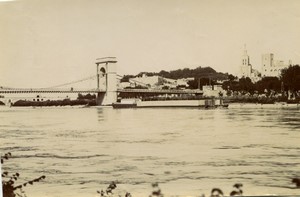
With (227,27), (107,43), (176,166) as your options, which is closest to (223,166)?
(176,166)

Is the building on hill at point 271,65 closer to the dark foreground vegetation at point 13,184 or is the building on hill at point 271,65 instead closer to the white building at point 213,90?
the white building at point 213,90

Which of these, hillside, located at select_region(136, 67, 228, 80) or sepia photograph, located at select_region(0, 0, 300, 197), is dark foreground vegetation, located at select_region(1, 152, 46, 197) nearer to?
sepia photograph, located at select_region(0, 0, 300, 197)

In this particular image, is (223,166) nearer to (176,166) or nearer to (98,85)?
(176,166)

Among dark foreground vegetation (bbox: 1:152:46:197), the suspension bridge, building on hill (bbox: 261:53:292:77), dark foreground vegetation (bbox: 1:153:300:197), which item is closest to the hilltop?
the suspension bridge

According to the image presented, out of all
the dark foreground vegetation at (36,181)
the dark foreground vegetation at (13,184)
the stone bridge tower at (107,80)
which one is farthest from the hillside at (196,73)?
the dark foreground vegetation at (13,184)

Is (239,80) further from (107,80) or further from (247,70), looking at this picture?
(107,80)

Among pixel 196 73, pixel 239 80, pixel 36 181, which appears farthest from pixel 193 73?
pixel 36 181
